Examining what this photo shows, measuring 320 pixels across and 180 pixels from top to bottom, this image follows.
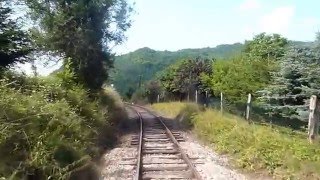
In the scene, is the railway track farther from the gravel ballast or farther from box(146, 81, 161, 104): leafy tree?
box(146, 81, 161, 104): leafy tree

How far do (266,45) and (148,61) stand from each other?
11265 centimetres

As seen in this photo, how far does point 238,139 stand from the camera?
13.2m

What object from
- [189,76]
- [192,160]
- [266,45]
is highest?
[266,45]

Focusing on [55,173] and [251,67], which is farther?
[251,67]

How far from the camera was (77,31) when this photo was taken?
2127cm

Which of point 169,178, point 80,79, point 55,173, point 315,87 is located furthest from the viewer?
point 80,79

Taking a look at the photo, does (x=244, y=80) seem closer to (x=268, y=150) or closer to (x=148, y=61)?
(x=268, y=150)

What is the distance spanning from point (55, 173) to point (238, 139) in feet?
24.3

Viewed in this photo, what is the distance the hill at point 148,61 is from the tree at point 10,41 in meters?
122

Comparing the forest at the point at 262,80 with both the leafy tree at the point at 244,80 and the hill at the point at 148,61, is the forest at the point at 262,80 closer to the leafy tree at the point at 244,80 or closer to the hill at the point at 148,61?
the leafy tree at the point at 244,80

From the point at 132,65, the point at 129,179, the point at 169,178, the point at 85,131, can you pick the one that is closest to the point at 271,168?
the point at 169,178

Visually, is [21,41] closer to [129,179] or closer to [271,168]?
[129,179]

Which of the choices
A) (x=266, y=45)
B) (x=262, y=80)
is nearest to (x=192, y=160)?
(x=262, y=80)

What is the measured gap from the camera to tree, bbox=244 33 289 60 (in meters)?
46.0
